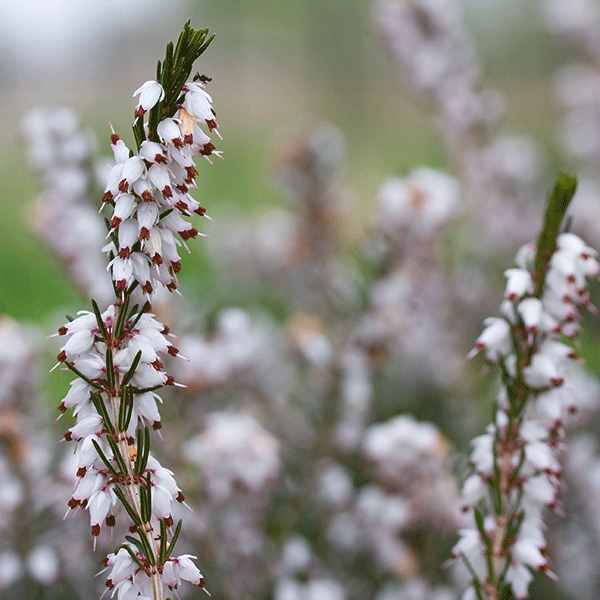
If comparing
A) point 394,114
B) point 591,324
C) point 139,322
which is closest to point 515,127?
point 394,114

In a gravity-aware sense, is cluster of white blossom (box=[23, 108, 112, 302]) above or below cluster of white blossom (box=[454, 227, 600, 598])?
above

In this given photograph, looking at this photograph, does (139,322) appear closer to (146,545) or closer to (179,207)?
(179,207)

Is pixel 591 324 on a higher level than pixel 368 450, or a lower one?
higher

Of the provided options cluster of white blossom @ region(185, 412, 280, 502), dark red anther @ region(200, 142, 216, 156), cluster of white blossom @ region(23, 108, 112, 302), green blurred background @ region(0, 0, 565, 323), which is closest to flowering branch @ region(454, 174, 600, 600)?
dark red anther @ region(200, 142, 216, 156)

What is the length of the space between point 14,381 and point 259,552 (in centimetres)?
75

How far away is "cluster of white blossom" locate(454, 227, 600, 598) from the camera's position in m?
1.66

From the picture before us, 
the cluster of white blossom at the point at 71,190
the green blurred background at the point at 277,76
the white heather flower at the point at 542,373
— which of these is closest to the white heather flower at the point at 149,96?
the white heather flower at the point at 542,373

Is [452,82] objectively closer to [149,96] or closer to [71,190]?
[71,190]

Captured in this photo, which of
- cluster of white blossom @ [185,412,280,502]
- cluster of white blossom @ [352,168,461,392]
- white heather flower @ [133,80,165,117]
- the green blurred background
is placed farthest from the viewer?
the green blurred background

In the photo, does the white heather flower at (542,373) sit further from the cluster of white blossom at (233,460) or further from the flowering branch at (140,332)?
the cluster of white blossom at (233,460)

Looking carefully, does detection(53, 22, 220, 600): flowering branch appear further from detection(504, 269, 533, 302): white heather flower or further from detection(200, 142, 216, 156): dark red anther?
detection(504, 269, 533, 302): white heather flower

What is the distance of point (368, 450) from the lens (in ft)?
8.90

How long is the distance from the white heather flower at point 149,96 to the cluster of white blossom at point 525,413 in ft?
2.18

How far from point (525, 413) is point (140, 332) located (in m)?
0.73
